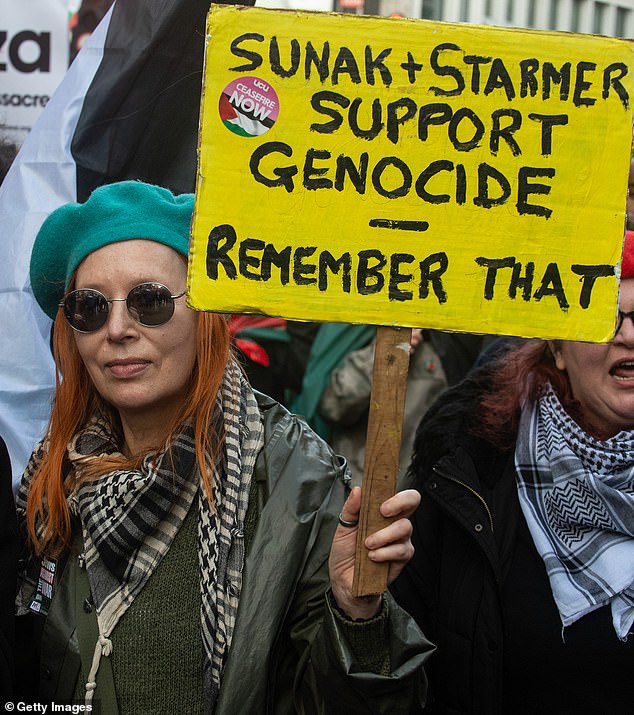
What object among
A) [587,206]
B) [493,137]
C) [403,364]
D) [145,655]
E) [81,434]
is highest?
[493,137]

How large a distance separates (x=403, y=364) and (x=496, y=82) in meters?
0.53

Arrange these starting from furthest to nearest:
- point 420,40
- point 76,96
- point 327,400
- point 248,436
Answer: point 327,400 < point 76,96 < point 248,436 < point 420,40

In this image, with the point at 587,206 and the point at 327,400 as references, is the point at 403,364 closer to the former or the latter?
the point at 587,206

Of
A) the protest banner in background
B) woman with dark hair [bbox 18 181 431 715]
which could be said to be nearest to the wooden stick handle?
woman with dark hair [bbox 18 181 431 715]

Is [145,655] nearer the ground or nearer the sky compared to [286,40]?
nearer the ground

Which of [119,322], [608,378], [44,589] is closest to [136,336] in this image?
[119,322]

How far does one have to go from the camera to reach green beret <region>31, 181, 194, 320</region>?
83.8 inches

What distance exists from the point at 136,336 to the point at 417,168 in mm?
706

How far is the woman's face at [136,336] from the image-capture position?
6.89ft

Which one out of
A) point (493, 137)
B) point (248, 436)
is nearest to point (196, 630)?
point (248, 436)

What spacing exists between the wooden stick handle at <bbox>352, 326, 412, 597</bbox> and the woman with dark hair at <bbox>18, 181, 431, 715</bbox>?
2 cm

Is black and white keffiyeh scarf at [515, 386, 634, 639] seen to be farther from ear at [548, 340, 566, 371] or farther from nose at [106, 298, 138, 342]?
nose at [106, 298, 138, 342]

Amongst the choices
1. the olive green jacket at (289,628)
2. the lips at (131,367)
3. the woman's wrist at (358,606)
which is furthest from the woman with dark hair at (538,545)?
the lips at (131,367)

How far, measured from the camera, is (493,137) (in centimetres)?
178
